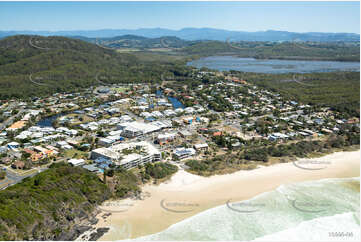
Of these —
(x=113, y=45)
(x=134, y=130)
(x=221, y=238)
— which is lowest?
(x=221, y=238)

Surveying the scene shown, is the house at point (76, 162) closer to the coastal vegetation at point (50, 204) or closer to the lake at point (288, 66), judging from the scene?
the coastal vegetation at point (50, 204)

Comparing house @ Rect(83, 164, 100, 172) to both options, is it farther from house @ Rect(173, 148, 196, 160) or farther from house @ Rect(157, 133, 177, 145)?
house @ Rect(157, 133, 177, 145)

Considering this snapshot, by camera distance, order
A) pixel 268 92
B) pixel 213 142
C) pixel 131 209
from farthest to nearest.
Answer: pixel 268 92, pixel 213 142, pixel 131 209

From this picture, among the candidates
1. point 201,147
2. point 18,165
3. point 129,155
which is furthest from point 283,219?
point 18,165

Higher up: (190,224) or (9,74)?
(9,74)

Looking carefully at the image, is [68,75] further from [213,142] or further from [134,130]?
[213,142]

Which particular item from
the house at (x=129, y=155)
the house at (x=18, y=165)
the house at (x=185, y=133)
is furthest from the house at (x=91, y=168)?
the house at (x=185, y=133)

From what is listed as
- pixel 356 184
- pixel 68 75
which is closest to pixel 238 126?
pixel 356 184
